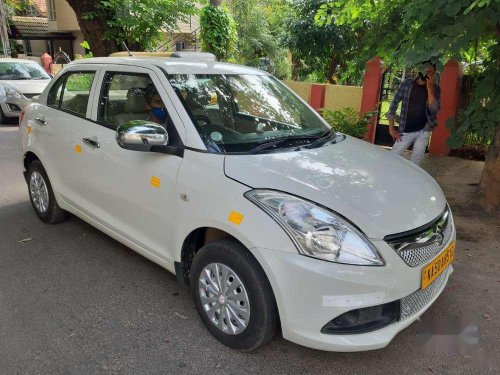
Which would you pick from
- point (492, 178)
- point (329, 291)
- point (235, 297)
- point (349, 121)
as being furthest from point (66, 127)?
point (349, 121)

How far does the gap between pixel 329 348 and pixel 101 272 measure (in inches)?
86.0

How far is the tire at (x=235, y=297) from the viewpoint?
2.52 m

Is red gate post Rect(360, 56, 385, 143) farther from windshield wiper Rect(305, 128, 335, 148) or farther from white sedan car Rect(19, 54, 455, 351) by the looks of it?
white sedan car Rect(19, 54, 455, 351)

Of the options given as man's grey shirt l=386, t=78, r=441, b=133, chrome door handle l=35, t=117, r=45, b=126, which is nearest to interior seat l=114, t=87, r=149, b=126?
chrome door handle l=35, t=117, r=45, b=126

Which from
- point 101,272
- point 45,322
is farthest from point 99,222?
point 45,322

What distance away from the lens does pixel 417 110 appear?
546 cm

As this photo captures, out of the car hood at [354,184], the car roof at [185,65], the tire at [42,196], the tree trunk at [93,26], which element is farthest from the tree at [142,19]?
the car hood at [354,184]

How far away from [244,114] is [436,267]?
1725 millimetres

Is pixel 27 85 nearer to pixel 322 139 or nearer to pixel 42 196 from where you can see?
pixel 42 196

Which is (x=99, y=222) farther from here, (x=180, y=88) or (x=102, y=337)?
(x=180, y=88)

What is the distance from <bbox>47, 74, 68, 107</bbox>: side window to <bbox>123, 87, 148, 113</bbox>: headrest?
1159 mm

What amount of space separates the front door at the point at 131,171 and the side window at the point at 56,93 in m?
0.90

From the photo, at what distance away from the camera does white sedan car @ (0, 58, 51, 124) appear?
1132cm

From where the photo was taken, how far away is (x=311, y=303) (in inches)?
92.9
